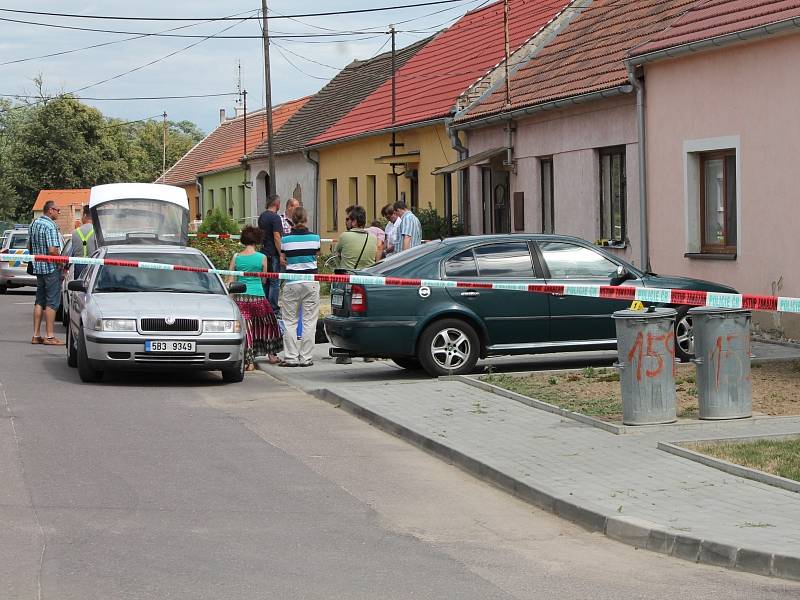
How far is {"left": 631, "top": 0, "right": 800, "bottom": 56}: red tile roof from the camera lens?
1678cm

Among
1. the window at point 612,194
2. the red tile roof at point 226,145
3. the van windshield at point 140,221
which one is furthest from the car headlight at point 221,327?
the red tile roof at point 226,145

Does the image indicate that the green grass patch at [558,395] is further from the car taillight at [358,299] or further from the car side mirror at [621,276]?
the car taillight at [358,299]

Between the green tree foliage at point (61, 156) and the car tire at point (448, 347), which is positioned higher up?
the green tree foliage at point (61, 156)

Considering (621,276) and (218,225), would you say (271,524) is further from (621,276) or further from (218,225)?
(218,225)

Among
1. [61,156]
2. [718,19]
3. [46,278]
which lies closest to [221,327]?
[46,278]

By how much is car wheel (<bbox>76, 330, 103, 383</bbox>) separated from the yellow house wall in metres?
16.5

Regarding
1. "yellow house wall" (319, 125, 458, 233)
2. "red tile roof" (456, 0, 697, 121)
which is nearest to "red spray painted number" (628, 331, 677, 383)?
"red tile roof" (456, 0, 697, 121)

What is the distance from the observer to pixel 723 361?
10328 millimetres

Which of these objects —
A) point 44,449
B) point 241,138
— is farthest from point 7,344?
point 241,138

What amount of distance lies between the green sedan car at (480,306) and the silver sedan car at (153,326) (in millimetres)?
1161

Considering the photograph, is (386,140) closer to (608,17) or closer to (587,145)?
(608,17)

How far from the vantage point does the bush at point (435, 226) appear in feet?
94.8

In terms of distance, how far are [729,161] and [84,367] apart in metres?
9.32

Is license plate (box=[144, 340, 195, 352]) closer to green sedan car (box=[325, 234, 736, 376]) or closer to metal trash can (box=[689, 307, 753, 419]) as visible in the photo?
green sedan car (box=[325, 234, 736, 376])
